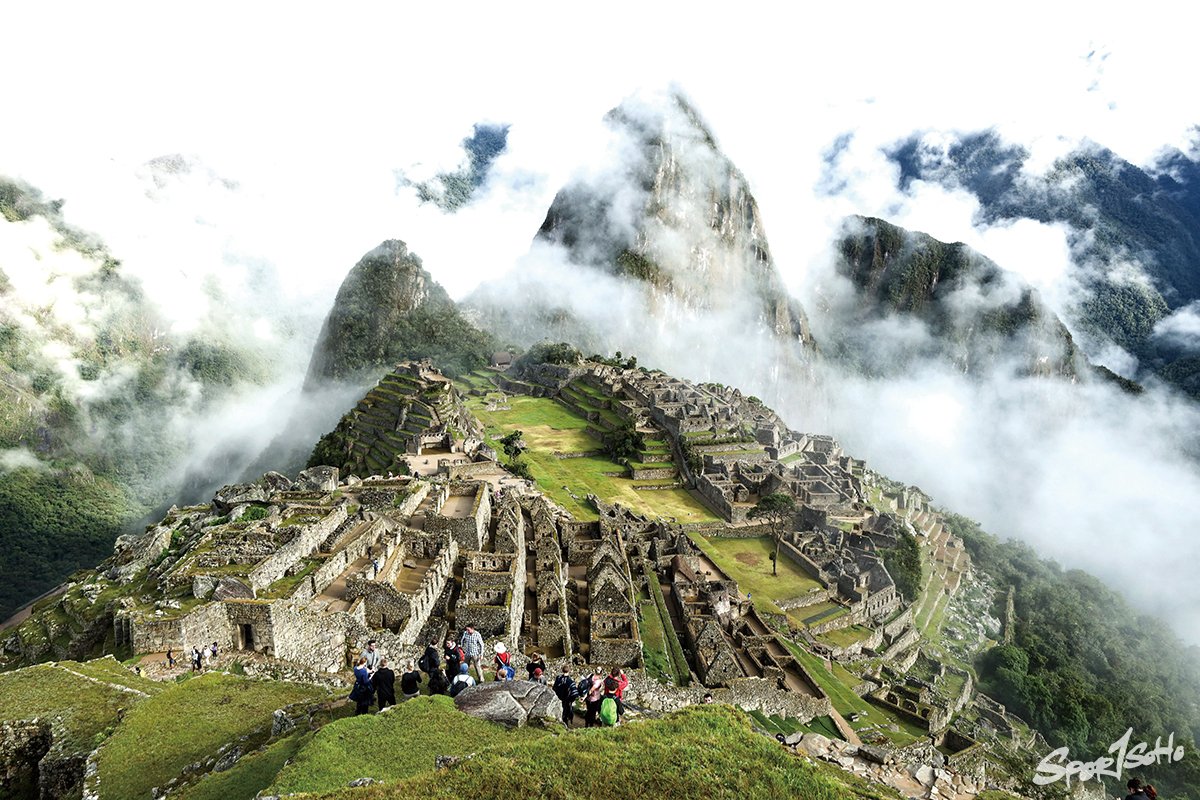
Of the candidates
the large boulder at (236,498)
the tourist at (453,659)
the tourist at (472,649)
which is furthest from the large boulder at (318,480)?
the tourist at (453,659)

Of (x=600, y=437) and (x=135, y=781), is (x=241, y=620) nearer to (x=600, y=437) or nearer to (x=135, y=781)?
(x=135, y=781)

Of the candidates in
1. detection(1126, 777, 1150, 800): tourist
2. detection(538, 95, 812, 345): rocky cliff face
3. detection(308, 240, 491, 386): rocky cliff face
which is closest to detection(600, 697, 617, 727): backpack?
detection(1126, 777, 1150, 800): tourist

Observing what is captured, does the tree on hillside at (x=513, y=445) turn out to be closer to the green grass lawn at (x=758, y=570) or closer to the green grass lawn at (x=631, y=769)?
the green grass lawn at (x=758, y=570)

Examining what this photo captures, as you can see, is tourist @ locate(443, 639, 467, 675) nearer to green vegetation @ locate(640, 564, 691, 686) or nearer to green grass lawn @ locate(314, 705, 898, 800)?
green grass lawn @ locate(314, 705, 898, 800)

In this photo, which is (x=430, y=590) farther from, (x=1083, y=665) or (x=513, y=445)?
(x=1083, y=665)

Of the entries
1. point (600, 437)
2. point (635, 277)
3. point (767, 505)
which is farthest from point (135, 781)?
point (635, 277)

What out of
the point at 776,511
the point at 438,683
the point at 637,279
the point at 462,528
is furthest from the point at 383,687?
the point at 637,279
